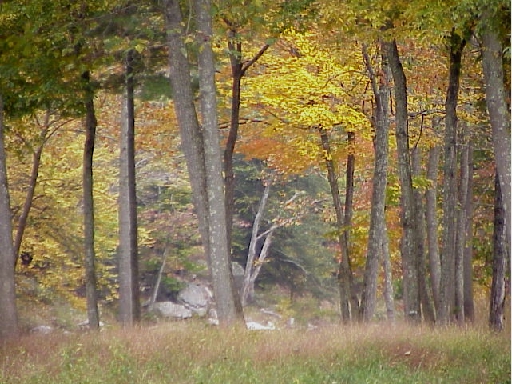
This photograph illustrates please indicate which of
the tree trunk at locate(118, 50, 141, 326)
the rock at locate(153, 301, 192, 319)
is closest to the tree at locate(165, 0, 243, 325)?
the tree trunk at locate(118, 50, 141, 326)

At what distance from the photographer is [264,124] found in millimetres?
23172

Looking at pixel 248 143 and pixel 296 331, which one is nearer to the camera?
pixel 296 331

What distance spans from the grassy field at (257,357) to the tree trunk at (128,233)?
663 cm

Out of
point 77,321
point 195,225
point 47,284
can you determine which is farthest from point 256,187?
point 47,284

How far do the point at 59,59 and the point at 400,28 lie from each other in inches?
285

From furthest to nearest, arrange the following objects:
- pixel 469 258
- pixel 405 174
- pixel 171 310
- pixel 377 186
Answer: pixel 171 310 < pixel 469 258 < pixel 377 186 < pixel 405 174

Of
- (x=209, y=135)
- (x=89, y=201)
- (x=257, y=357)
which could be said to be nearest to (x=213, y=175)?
(x=209, y=135)

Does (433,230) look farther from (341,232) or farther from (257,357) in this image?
(257,357)

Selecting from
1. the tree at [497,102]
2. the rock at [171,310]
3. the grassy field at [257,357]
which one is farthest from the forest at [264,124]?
the rock at [171,310]

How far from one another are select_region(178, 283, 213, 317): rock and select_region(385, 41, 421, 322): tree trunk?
28468mm

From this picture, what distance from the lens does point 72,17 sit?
16234mm

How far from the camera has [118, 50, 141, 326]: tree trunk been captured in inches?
762

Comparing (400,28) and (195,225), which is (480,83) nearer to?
(400,28)

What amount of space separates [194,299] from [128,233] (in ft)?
72.6
